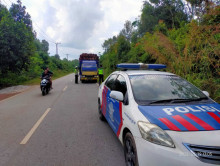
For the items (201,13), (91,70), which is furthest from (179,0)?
(201,13)

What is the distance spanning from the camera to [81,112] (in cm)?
625

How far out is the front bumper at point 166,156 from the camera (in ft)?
6.10

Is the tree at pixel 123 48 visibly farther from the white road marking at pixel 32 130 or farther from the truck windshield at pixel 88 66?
the white road marking at pixel 32 130

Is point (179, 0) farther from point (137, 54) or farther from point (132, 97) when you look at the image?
point (132, 97)

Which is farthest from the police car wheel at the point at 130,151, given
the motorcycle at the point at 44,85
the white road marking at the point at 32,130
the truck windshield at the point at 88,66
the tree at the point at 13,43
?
the truck windshield at the point at 88,66

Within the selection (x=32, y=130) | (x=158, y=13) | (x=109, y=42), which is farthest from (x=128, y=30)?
(x=32, y=130)

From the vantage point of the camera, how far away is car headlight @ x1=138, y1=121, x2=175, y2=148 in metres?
2.04

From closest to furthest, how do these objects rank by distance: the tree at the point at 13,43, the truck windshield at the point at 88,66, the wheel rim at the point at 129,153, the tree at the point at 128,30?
1. the wheel rim at the point at 129,153
2. the tree at the point at 13,43
3. the truck windshield at the point at 88,66
4. the tree at the point at 128,30

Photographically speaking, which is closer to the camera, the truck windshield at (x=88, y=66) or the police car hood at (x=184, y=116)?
the police car hood at (x=184, y=116)

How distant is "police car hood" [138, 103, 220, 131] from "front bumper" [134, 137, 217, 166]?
26 cm

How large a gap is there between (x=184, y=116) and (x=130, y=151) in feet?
3.29

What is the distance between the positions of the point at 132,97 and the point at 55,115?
3.84 m

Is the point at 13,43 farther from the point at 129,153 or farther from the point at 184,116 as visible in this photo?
the point at 184,116

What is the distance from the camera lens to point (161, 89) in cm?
323
